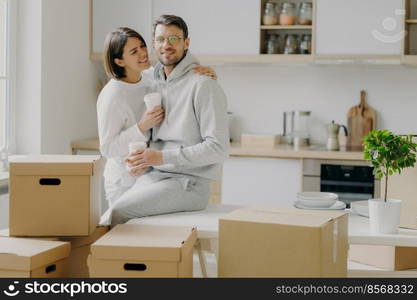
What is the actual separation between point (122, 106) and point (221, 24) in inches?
76.3

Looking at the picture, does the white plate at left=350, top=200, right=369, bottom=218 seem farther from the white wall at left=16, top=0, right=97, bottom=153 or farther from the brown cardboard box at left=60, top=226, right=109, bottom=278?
the white wall at left=16, top=0, right=97, bottom=153

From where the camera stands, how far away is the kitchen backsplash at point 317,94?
511 cm

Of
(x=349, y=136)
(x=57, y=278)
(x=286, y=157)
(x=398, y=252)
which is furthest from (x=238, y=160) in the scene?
(x=57, y=278)

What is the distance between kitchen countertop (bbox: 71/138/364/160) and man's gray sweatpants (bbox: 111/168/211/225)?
5.26 feet

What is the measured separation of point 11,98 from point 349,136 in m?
2.27

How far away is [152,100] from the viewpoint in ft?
10.3

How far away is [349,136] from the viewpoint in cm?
509

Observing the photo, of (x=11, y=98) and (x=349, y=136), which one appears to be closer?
(x=11, y=98)

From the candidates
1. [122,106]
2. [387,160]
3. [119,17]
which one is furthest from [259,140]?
[387,160]

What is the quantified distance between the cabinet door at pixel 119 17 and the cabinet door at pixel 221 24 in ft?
0.73

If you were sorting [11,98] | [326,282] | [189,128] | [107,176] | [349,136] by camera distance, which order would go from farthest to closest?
[349,136] < [11,98] < [107,176] < [189,128] < [326,282]

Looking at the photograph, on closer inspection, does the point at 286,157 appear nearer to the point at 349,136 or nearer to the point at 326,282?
the point at 349,136

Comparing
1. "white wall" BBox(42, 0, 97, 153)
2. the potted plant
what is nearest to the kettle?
"white wall" BBox(42, 0, 97, 153)

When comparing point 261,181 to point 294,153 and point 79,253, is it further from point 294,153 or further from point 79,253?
point 79,253
